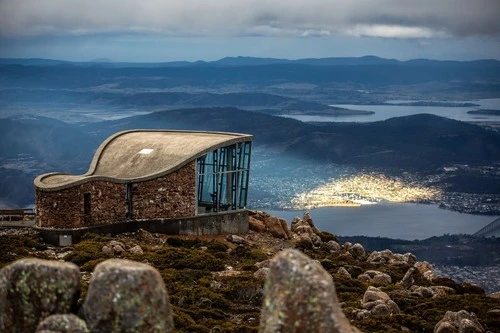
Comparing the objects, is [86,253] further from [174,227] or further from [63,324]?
[63,324]

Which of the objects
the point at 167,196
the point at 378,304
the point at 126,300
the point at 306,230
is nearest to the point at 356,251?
the point at 306,230

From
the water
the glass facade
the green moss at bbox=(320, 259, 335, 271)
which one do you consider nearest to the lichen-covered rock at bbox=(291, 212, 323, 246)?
the glass facade

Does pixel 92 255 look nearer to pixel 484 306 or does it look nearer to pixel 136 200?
pixel 136 200

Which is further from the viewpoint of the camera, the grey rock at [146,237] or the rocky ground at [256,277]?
the grey rock at [146,237]

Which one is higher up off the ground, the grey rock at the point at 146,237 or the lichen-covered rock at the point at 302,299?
the lichen-covered rock at the point at 302,299

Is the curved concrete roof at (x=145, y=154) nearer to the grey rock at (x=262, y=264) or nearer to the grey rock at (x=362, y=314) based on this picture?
the grey rock at (x=262, y=264)

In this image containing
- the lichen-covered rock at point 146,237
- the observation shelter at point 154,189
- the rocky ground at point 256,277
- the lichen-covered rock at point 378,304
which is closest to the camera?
the rocky ground at point 256,277

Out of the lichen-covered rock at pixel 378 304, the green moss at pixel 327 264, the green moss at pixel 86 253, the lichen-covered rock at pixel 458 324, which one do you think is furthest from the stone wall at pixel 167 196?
the lichen-covered rock at pixel 458 324
